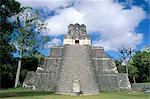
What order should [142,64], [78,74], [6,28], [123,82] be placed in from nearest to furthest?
[6,28] < [78,74] < [123,82] < [142,64]

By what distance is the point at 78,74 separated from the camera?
22.4 metres

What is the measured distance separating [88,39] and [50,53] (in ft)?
30.6

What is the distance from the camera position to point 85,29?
2564cm

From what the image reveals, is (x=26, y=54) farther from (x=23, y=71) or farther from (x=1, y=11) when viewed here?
(x=1, y=11)

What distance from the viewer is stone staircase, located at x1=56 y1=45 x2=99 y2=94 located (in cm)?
2238

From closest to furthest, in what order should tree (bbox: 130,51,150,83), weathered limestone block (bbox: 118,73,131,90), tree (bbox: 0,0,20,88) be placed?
tree (bbox: 0,0,20,88)
weathered limestone block (bbox: 118,73,131,90)
tree (bbox: 130,51,150,83)

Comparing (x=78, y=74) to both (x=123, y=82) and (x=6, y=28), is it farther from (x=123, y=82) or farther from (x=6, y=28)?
(x=123, y=82)

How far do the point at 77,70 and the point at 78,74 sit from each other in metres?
0.33

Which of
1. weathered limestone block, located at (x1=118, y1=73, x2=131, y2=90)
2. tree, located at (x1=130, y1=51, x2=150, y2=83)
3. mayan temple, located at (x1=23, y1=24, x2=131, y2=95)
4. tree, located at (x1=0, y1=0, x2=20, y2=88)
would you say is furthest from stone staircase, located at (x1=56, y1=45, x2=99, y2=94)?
tree, located at (x1=130, y1=51, x2=150, y2=83)

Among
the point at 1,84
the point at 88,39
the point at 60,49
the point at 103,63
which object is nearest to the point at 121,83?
the point at 103,63

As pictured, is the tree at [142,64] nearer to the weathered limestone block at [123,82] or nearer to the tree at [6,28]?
the weathered limestone block at [123,82]

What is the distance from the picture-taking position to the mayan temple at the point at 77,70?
22.4 m

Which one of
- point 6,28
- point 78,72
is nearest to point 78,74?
point 78,72

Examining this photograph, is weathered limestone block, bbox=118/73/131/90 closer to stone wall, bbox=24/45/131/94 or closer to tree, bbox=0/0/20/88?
stone wall, bbox=24/45/131/94
